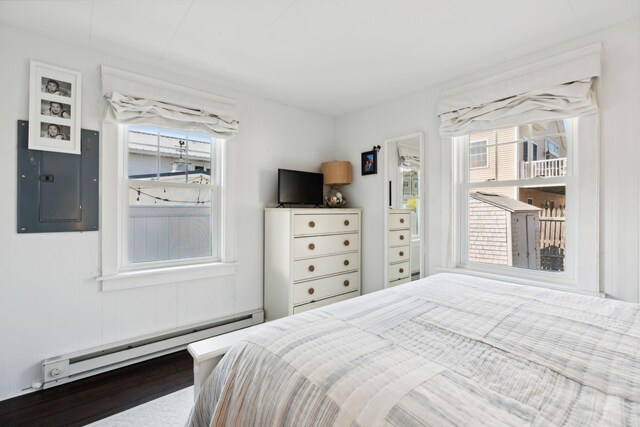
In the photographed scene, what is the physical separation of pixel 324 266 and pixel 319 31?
2.02 meters

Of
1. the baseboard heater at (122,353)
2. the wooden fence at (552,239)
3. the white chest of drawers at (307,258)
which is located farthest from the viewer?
the white chest of drawers at (307,258)

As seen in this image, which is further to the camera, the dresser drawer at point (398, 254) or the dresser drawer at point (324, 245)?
the dresser drawer at point (398, 254)

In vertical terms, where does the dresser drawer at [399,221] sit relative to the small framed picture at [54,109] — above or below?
below

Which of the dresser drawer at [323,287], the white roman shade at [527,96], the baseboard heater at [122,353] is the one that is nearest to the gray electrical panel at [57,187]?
the baseboard heater at [122,353]

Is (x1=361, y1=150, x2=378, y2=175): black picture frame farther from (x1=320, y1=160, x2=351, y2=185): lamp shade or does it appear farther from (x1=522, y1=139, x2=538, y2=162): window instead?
(x1=522, y1=139, x2=538, y2=162): window

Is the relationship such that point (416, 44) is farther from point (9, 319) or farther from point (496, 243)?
point (9, 319)

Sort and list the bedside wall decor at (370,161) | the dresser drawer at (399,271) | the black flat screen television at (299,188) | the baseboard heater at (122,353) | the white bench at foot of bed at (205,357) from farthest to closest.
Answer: the bedside wall decor at (370,161) → the black flat screen television at (299,188) → the dresser drawer at (399,271) → the baseboard heater at (122,353) → the white bench at foot of bed at (205,357)

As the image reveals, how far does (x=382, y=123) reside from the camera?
3137mm

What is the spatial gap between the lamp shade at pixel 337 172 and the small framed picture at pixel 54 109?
7.31 ft

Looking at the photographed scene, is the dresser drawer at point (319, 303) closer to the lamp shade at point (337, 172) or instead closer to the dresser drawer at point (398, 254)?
the dresser drawer at point (398, 254)

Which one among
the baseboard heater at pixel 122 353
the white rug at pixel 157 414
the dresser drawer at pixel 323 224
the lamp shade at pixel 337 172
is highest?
the lamp shade at pixel 337 172

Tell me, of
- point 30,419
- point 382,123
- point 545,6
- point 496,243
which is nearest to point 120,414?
point 30,419

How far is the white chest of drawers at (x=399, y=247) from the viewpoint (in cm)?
295

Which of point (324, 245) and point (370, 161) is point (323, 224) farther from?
point (370, 161)
